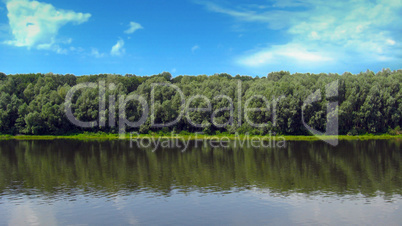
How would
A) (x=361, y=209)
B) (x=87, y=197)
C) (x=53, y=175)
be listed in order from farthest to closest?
(x=53, y=175) < (x=87, y=197) < (x=361, y=209)

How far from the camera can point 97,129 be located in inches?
3804

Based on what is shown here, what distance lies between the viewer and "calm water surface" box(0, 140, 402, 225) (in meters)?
24.1

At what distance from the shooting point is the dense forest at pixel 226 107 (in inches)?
3499

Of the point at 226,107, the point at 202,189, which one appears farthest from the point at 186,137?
the point at 202,189

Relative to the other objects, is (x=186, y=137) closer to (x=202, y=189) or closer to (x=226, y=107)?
(x=226, y=107)

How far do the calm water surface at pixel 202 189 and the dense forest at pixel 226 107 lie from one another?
1399 inches

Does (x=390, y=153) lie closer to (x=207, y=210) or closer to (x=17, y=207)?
(x=207, y=210)

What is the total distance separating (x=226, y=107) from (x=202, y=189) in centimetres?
6603

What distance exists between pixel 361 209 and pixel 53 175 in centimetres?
2959

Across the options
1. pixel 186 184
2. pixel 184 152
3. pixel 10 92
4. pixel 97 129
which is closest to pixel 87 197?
pixel 186 184
